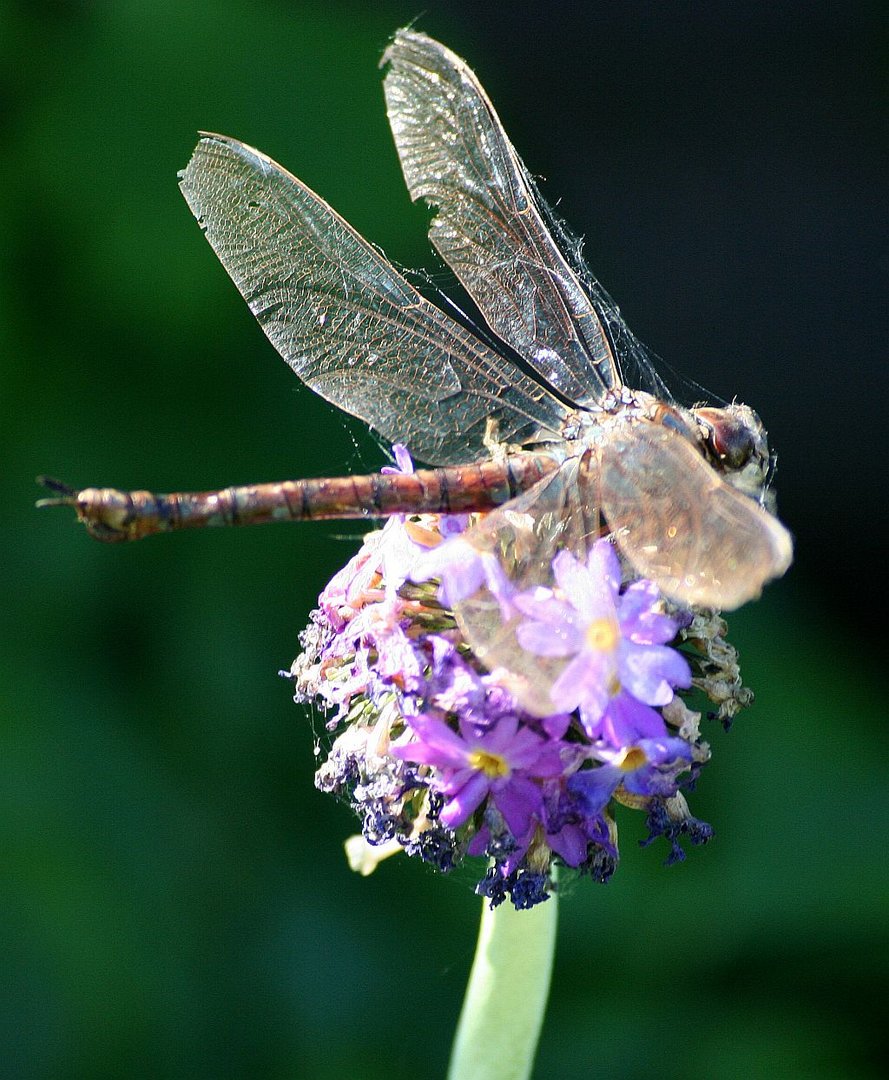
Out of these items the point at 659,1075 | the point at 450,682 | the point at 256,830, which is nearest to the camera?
the point at 450,682

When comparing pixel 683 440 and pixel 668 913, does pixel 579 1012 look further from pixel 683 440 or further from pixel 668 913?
pixel 683 440

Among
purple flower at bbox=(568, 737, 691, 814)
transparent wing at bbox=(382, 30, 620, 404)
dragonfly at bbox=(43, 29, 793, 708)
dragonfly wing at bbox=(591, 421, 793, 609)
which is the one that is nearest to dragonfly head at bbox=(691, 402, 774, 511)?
dragonfly at bbox=(43, 29, 793, 708)

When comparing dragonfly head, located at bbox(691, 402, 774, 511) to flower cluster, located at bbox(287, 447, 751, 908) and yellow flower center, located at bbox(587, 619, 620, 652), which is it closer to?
flower cluster, located at bbox(287, 447, 751, 908)

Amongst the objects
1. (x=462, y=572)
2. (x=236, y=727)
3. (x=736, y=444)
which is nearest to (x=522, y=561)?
(x=462, y=572)

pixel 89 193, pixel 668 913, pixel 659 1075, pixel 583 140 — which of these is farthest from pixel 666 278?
pixel 659 1075

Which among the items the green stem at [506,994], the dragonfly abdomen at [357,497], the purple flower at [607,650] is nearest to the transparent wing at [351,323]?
the dragonfly abdomen at [357,497]
